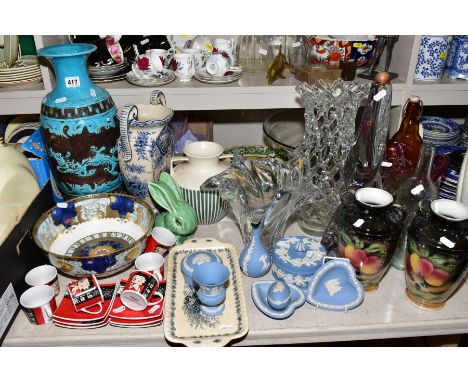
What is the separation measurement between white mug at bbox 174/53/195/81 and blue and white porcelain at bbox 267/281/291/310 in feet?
2.17

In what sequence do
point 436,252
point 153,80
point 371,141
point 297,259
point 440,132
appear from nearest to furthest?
point 436,252, point 297,259, point 371,141, point 153,80, point 440,132

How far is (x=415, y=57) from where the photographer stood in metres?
1.18

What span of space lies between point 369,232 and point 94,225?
0.71 metres

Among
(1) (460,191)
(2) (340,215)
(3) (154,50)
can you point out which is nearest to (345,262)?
(2) (340,215)

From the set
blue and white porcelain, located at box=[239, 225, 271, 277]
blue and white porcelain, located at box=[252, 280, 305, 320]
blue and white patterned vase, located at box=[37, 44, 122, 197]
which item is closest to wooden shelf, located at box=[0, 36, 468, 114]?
blue and white patterned vase, located at box=[37, 44, 122, 197]

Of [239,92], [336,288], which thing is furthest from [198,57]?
[336,288]

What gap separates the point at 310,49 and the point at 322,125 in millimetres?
298

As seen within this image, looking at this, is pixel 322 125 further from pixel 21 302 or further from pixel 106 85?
pixel 21 302

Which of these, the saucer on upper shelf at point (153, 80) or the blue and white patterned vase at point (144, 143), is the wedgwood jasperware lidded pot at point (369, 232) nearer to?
the blue and white patterned vase at point (144, 143)

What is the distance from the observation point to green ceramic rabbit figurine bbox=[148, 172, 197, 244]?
1.07 m

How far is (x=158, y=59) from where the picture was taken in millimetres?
1204

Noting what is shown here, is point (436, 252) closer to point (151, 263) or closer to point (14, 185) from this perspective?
point (151, 263)

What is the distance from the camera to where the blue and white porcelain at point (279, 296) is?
0.89 m

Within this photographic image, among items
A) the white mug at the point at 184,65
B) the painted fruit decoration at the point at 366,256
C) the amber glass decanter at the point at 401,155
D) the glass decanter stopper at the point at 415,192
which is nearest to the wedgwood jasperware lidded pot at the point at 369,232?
the painted fruit decoration at the point at 366,256
